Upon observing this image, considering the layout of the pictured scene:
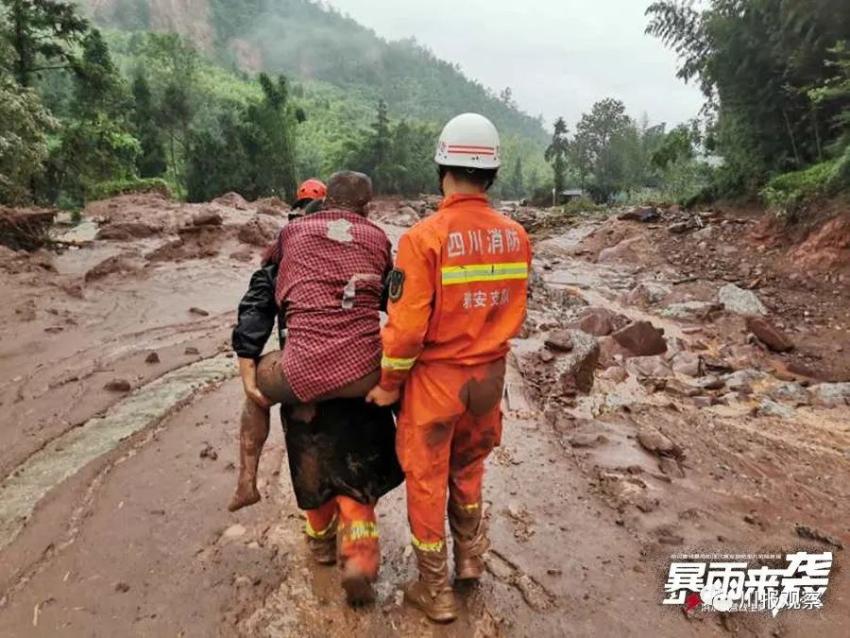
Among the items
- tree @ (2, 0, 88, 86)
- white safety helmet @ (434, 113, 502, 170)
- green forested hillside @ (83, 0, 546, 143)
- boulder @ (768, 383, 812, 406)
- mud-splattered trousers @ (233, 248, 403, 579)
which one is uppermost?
green forested hillside @ (83, 0, 546, 143)

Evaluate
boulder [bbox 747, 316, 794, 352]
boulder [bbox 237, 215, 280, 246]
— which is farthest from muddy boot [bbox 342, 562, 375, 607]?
boulder [bbox 237, 215, 280, 246]

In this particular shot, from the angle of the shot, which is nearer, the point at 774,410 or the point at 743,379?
the point at 774,410

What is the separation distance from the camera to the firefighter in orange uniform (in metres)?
1.93

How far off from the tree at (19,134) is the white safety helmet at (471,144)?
1042 centimetres

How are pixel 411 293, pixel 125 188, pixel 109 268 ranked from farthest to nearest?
pixel 125 188 → pixel 109 268 → pixel 411 293

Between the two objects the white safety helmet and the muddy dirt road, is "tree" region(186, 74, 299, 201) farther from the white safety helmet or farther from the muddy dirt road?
the white safety helmet

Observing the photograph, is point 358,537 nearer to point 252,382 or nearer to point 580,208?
point 252,382

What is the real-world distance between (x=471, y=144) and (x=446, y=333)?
64 centimetres

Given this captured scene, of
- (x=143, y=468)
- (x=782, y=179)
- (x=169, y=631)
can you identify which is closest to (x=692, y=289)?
(x=782, y=179)

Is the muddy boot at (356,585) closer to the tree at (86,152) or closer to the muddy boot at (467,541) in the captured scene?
the muddy boot at (467,541)

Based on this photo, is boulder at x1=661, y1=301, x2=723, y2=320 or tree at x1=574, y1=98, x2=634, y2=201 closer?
boulder at x1=661, y1=301, x2=723, y2=320

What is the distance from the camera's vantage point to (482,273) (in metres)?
1.99

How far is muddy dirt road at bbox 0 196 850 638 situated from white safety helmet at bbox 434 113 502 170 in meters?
1.69

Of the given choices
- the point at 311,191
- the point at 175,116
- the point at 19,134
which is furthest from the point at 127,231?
the point at 175,116
